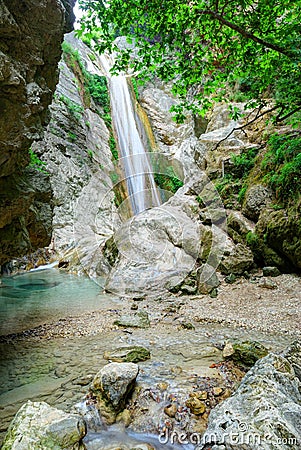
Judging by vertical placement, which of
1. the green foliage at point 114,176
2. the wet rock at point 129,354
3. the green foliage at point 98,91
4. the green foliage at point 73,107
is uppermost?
the green foliage at point 98,91

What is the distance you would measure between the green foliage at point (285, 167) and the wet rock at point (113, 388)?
6.17 m

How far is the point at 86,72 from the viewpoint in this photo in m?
22.9

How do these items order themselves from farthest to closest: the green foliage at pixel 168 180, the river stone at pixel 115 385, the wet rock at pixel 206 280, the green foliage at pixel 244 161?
the green foliage at pixel 168 180 < the green foliage at pixel 244 161 < the wet rock at pixel 206 280 < the river stone at pixel 115 385

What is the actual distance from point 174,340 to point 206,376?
1.42 m

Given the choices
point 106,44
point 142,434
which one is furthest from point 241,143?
point 142,434

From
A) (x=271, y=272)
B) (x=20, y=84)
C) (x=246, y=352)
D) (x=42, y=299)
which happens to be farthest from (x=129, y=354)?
(x=42, y=299)

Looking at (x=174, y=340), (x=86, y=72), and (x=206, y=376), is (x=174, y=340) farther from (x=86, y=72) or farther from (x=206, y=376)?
(x=86, y=72)

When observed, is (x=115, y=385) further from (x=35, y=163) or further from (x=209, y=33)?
(x=209, y=33)

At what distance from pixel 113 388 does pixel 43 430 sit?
0.89m

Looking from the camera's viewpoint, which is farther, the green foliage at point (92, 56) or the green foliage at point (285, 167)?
the green foliage at point (92, 56)

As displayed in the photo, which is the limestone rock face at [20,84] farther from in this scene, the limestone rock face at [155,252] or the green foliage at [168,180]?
the green foliage at [168,180]

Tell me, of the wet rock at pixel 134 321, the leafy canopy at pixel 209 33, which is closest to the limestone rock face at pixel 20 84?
the leafy canopy at pixel 209 33

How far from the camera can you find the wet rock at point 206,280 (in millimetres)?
7512

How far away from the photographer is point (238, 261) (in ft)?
25.6
